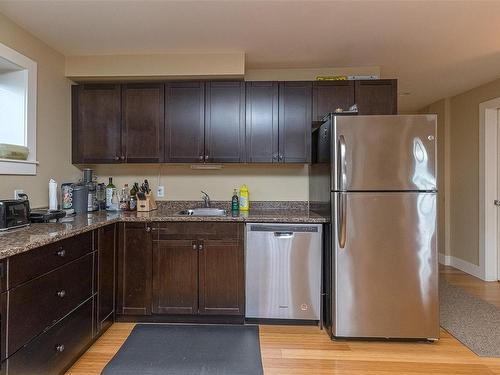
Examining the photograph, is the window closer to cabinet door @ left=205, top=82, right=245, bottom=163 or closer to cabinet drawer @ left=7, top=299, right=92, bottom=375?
cabinet drawer @ left=7, top=299, right=92, bottom=375

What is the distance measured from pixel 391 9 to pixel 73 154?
115 inches

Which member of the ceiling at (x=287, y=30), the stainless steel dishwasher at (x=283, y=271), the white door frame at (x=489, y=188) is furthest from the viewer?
the white door frame at (x=489, y=188)

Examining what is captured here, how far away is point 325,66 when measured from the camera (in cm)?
305

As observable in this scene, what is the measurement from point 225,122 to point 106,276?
1644 millimetres

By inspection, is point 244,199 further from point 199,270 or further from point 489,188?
point 489,188

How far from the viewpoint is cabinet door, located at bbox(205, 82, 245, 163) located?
9.33 feet

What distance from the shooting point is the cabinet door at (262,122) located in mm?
2836

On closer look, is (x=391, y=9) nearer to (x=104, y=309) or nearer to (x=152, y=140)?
(x=152, y=140)

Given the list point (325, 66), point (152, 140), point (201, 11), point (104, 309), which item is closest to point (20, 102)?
point (152, 140)

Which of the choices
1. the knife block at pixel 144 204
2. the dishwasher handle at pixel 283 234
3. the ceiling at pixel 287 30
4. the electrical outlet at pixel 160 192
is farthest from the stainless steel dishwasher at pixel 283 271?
the ceiling at pixel 287 30

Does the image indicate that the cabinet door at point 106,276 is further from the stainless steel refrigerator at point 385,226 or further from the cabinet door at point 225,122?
the stainless steel refrigerator at point 385,226

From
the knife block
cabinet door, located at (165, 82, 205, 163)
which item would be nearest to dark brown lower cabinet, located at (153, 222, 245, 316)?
the knife block

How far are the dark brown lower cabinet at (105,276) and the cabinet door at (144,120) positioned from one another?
796mm

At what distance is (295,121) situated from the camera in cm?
284
